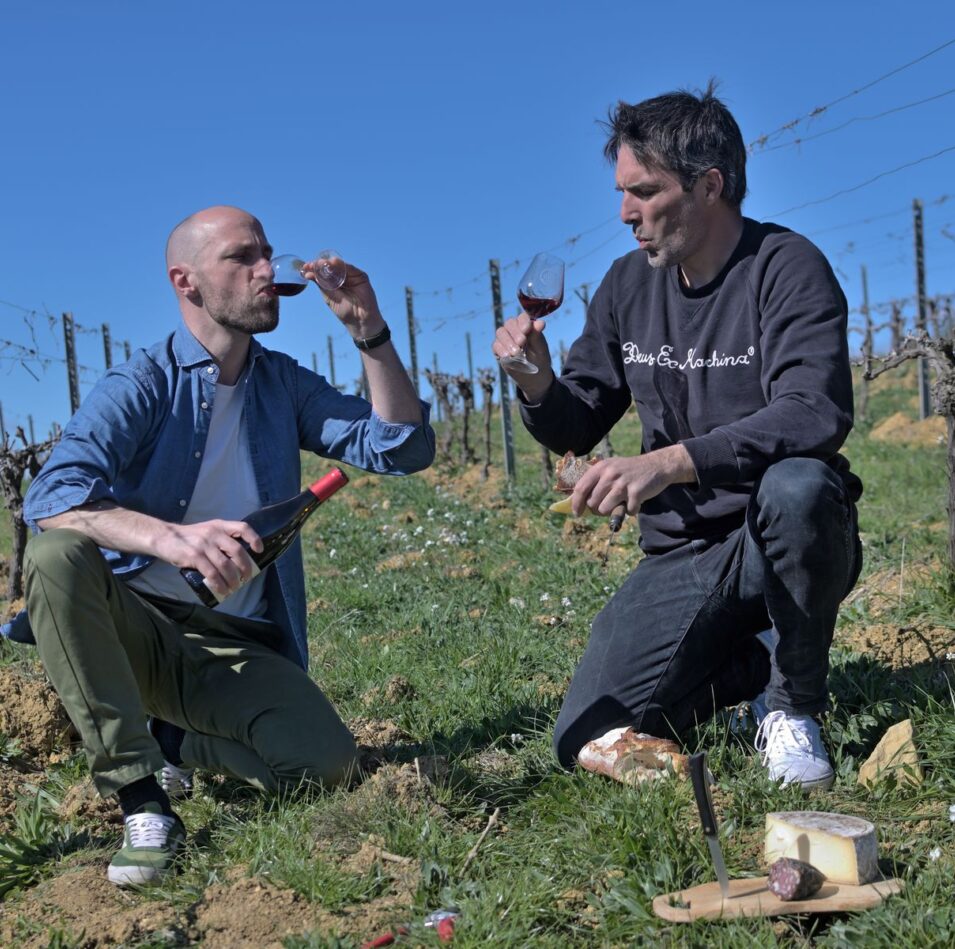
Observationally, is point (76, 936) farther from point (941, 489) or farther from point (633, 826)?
point (941, 489)

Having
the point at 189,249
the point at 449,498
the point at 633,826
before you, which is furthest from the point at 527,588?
the point at 449,498

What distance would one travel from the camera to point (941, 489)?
9.52 meters

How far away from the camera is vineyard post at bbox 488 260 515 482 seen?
1473 cm

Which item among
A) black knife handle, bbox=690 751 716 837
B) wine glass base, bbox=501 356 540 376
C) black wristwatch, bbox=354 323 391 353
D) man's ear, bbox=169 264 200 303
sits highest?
man's ear, bbox=169 264 200 303

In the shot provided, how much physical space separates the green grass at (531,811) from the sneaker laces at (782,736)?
78 millimetres

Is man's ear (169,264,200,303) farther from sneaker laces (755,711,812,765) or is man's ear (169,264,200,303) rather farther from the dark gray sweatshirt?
sneaker laces (755,711,812,765)

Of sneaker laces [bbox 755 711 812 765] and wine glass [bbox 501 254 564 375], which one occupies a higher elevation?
wine glass [bbox 501 254 564 375]

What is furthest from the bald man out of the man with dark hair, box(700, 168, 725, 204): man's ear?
box(700, 168, 725, 204): man's ear

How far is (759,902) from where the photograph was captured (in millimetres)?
2234

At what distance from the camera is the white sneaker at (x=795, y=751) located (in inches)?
112

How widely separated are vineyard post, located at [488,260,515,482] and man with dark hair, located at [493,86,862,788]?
32.5ft

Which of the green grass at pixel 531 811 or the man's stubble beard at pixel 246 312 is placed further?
the man's stubble beard at pixel 246 312

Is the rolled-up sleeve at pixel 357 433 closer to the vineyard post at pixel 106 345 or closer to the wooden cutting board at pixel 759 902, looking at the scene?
the wooden cutting board at pixel 759 902

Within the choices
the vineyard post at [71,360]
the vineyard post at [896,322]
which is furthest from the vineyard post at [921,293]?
the vineyard post at [71,360]
